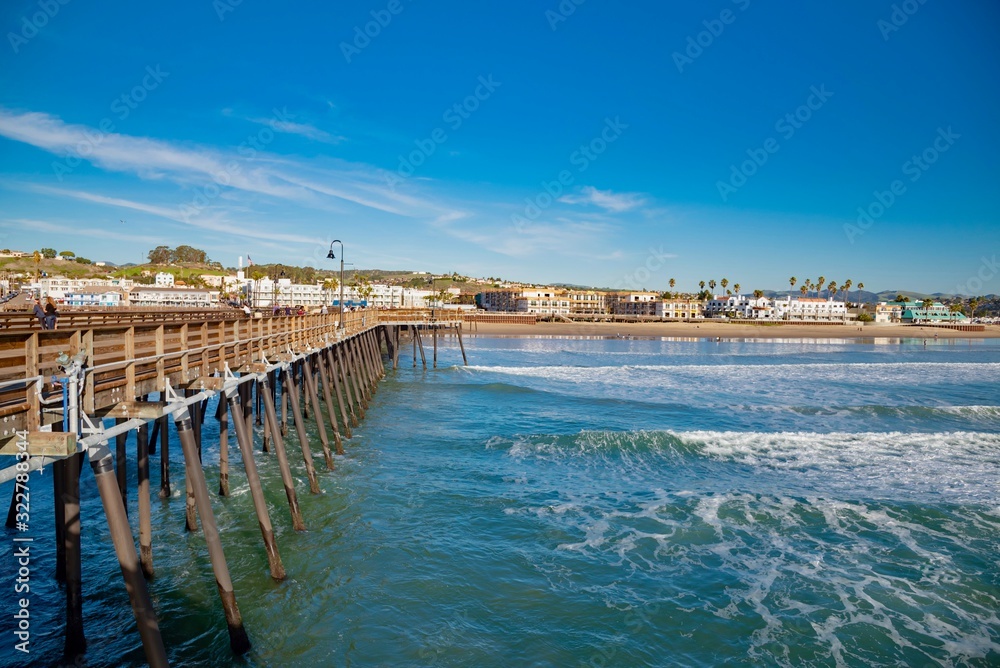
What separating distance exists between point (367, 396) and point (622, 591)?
66.9ft

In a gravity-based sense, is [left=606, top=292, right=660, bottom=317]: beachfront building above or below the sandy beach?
above

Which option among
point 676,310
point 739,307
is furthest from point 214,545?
point 739,307

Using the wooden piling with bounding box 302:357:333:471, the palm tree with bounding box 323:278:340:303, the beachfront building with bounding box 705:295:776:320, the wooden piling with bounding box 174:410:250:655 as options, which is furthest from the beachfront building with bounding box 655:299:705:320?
the wooden piling with bounding box 174:410:250:655

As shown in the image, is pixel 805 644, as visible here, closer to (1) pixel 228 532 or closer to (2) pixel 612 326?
(1) pixel 228 532

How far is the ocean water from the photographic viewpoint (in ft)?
27.7

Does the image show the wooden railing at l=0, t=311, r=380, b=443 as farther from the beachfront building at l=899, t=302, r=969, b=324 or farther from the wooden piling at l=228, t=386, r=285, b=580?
the beachfront building at l=899, t=302, r=969, b=324

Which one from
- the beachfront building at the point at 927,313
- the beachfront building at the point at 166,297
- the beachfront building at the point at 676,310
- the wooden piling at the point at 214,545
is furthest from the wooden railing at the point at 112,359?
the beachfront building at the point at 927,313

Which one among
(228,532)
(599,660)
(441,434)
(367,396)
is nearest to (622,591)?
(599,660)

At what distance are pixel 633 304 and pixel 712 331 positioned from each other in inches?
2255

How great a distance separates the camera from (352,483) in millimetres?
15445

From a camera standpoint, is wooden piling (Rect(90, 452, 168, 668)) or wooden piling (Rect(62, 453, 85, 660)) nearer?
wooden piling (Rect(90, 452, 168, 668))

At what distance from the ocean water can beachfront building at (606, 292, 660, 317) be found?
14405cm

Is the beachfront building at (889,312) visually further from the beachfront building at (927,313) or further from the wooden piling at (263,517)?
the wooden piling at (263,517)

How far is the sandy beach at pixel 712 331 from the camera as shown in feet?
336
